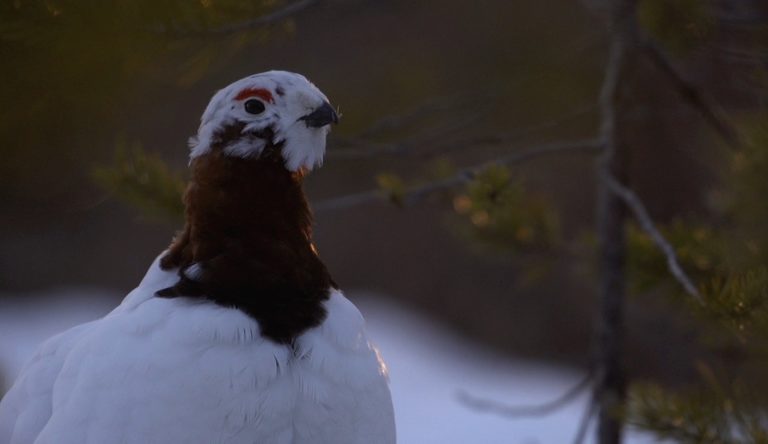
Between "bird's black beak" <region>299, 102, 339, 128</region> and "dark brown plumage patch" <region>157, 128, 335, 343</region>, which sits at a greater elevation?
"bird's black beak" <region>299, 102, 339, 128</region>

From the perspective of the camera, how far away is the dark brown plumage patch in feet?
6.39

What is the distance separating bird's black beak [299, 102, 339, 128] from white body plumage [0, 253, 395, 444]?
0.37m

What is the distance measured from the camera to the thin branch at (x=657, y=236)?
2148 millimetres

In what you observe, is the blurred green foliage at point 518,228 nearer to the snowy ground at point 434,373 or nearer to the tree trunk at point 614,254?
the tree trunk at point 614,254

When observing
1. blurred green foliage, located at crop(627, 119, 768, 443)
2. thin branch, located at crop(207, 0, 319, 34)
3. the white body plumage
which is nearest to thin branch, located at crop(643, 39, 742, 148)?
blurred green foliage, located at crop(627, 119, 768, 443)

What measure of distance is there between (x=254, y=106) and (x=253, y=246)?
27 cm

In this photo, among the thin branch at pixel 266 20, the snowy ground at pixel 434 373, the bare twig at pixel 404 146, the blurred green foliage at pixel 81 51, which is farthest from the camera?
the snowy ground at pixel 434 373

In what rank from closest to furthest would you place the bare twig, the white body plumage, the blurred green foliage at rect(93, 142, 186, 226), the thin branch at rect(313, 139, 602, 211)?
the white body plumage, the thin branch at rect(313, 139, 602, 211), the blurred green foliage at rect(93, 142, 186, 226), the bare twig

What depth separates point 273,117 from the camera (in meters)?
2.02

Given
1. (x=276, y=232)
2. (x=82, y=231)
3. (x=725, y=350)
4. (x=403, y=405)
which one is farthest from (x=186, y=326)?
(x=82, y=231)

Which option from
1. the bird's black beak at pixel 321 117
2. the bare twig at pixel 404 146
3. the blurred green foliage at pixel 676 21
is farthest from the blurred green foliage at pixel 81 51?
the blurred green foliage at pixel 676 21

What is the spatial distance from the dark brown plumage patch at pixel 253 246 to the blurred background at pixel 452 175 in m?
0.37

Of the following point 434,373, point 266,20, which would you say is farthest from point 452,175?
point 434,373

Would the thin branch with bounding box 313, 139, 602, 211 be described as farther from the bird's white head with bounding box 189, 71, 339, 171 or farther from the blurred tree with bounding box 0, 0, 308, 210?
the bird's white head with bounding box 189, 71, 339, 171
